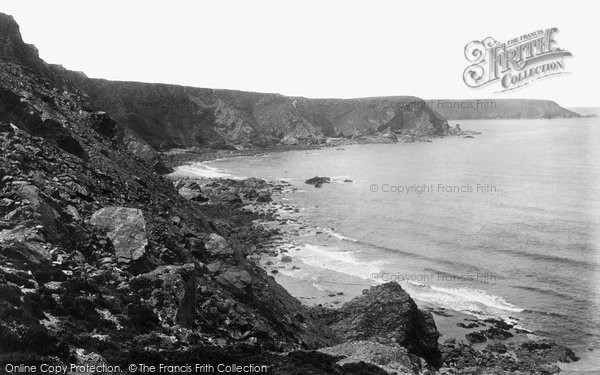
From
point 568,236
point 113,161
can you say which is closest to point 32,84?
point 113,161

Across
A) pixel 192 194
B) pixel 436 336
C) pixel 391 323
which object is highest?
pixel 192 194

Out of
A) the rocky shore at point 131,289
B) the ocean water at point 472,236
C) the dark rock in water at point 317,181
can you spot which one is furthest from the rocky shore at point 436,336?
Answer: the dark rock in water at point 317,181

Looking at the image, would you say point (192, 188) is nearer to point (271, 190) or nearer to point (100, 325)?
point (271, 190)

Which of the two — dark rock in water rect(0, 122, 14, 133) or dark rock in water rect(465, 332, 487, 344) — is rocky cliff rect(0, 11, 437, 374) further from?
dark rock in water rect(465, 332, 487, 344)

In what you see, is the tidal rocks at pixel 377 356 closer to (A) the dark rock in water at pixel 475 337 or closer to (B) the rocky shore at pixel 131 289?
(B) the rocky shore at pixel 131 289

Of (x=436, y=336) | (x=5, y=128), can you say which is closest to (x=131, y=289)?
(x=5, y=128)

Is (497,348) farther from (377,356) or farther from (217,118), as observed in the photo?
(217,118)

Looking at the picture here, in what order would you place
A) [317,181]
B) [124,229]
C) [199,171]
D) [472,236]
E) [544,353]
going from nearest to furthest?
[124,229] < [544,353] < [472,236] < [317,181] < [199,171]
